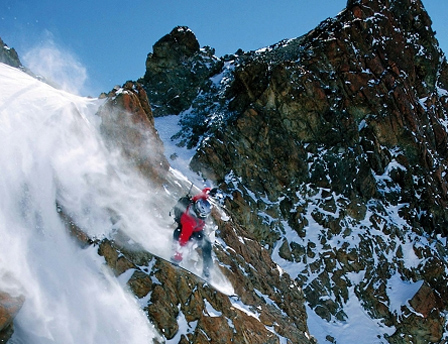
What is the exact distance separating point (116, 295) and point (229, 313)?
355cm

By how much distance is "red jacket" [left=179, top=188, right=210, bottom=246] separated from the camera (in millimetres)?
11164

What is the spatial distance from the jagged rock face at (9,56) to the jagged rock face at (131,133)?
720 inches

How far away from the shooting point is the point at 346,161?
30.7 m

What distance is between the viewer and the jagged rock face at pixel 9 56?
29500 mm

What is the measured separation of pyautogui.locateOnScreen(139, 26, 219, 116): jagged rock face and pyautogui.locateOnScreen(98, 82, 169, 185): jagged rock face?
27.2 meters

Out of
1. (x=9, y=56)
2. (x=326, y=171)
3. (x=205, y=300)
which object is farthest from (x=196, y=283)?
(x=9, y=56)

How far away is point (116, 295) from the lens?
32.4 ft

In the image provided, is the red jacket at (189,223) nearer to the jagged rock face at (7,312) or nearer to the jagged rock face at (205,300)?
the jagged rock face at (205,300)

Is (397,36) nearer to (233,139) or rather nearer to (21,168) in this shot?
(233,139)

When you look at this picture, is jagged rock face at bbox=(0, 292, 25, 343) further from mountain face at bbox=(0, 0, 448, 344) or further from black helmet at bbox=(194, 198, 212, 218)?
black helmet at bbox=(194, 198, 212, 218)

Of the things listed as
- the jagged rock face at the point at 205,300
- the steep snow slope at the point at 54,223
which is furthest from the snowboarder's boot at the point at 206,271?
the steep snow slope at the point at 54,223

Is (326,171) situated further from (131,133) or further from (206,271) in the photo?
(206,271)

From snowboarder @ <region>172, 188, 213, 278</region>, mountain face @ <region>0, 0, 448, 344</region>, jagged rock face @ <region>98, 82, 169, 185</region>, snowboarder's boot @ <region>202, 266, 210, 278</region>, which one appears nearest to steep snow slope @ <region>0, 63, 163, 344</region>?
mountain face @ <region>0, 0, 448, 344</region>

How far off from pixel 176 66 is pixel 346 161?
23.4 m
